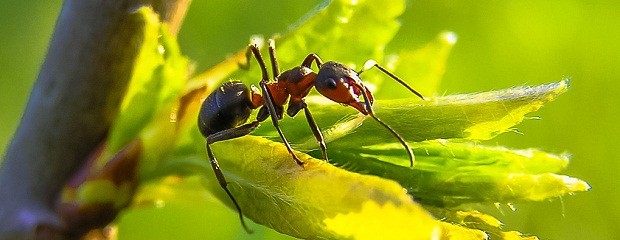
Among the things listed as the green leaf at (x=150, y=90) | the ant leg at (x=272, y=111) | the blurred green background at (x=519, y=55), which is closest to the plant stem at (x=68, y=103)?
the green leaf at (x=150, y=90)

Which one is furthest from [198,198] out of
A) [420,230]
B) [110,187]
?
[420,230]

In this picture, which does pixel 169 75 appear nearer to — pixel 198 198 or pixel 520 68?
pixel 198 198

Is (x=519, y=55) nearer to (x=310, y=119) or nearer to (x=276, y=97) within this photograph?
(x=276, y=97)

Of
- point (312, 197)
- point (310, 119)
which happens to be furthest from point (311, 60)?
point (312, 197)

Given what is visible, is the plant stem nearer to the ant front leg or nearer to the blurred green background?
the ant front leg

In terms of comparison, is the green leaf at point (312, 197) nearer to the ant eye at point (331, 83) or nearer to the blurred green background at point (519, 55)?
the ant eye at point (331, 83)

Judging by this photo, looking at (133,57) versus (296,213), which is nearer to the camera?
(296,213)
